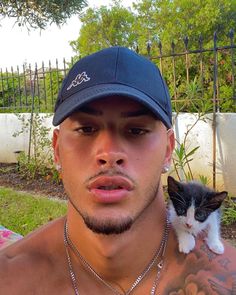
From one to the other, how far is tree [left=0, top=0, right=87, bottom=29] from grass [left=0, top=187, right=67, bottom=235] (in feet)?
8.78

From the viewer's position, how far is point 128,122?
1451 mm

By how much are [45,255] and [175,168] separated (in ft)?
12.9

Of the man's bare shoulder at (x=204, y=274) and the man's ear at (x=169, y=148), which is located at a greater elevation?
the man's ear at (x=169, y=148)

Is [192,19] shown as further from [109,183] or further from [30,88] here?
[109,183]

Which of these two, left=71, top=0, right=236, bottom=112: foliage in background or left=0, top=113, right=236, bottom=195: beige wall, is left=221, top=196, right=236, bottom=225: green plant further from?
left=71, top=0, right=236, bottom=112: foliage in background

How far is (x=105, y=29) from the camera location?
22.0m

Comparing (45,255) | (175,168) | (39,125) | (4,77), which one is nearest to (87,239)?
(45,255)

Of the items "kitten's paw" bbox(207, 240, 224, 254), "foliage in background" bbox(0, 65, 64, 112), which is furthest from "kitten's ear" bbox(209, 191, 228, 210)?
"foliage in background" bbox(0, 65, 64, 112)

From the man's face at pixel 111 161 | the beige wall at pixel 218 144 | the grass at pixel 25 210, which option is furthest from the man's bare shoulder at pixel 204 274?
the beige wall at pixel 218 144

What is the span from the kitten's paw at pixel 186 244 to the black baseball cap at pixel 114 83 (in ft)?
1.84

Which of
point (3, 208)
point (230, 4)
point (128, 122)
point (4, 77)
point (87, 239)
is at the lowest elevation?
point (3, 208)

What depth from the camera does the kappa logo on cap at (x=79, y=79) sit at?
1.49 meters

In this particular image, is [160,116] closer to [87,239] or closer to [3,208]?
[87,239]

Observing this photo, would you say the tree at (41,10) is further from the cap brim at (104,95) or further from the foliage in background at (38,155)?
the cap brim at (104,95)
